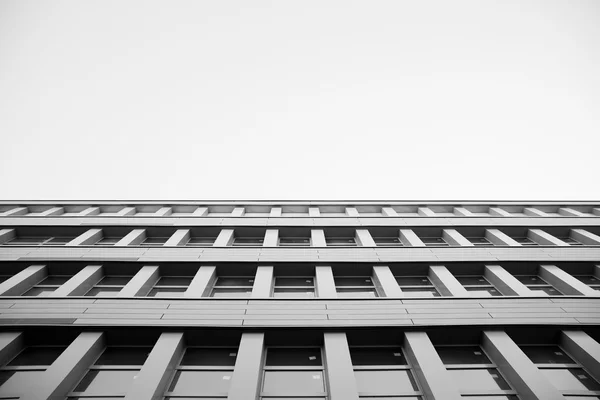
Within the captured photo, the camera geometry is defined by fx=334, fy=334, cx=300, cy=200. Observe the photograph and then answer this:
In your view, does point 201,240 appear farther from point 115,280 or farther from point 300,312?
point 300,312

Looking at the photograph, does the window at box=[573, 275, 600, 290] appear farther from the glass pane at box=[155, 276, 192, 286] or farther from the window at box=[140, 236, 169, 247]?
the window at box=[140, 236, 169, 247]

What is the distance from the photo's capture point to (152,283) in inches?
564

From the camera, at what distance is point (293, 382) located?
9.69 metres

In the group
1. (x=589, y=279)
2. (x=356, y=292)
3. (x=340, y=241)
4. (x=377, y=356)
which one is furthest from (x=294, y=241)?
(x=589, y=279)

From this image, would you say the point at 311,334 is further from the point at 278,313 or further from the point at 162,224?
the point at 162,224

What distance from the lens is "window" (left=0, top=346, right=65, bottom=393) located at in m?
9.30

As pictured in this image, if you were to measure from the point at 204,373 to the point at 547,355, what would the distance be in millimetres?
10824

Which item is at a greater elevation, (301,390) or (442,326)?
(442,326)

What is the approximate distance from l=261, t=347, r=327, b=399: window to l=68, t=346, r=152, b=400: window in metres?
3.99

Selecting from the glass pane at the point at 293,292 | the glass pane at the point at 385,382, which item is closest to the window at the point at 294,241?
the glass pane at the point at 293,292

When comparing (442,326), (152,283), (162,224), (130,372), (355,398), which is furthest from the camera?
(162,224)

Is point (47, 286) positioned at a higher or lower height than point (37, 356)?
higher

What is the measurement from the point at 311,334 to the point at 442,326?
4.24 m

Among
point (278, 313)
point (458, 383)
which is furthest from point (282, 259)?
point (458, 383)
